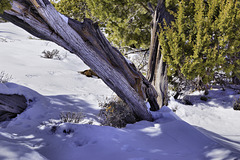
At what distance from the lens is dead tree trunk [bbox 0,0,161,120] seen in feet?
9.07

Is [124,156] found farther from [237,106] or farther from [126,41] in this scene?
[237,106]

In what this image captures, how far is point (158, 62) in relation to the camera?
5578mm

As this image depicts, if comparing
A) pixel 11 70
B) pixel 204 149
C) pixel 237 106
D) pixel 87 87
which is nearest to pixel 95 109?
pixel 87 87

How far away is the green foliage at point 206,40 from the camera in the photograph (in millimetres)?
4500

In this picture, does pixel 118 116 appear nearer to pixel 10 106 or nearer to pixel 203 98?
pixel 10 106

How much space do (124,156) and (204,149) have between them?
1.15 metres

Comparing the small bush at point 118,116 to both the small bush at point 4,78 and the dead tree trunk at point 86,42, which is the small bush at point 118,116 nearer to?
the dead tree trunk at point 86,42

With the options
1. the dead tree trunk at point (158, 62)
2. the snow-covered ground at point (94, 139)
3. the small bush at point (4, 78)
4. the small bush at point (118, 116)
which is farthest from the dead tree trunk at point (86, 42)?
the small bush at point (4, 78)

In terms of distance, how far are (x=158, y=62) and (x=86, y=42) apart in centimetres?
308

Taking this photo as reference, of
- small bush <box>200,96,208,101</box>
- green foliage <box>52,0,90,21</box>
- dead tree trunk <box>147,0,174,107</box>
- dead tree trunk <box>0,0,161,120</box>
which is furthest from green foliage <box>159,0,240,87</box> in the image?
green foliage <box>52,0,90,21</box>

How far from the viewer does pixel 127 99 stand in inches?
152

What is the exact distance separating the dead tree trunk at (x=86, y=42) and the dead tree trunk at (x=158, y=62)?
1.29 meters

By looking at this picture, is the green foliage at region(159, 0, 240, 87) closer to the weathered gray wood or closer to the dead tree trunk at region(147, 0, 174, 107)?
the dead tree trunk at region(147, 0, 174, 107)

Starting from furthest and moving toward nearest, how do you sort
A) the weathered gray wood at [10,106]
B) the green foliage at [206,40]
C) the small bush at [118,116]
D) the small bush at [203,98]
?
1. the small bush at [203,98]
2. the green foliage at [206,40]
3. the small bush at [118,116]
4. the weathered gray wood at [10,106]
